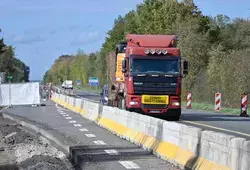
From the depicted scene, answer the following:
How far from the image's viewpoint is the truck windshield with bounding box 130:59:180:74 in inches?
998

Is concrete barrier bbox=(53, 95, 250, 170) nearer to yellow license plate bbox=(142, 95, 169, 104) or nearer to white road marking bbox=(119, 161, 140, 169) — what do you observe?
white road marking bbox=(119, 161, 140, 169)

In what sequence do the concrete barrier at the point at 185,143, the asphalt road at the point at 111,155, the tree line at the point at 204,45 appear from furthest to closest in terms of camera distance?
the tree line at the point at 204,45, the asphalt road at the point at 111,155, the concrete barrier at the point at 185,143

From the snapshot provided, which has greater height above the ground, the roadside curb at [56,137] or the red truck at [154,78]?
the red truck at [154,78]

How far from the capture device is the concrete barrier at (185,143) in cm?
840

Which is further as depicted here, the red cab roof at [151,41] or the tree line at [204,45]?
the tree line at [204,45]

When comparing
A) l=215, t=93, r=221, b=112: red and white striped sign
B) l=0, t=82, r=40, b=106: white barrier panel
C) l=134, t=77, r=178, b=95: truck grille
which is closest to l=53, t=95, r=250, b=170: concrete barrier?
l=134, t=77, r=178, b=95: truck grille

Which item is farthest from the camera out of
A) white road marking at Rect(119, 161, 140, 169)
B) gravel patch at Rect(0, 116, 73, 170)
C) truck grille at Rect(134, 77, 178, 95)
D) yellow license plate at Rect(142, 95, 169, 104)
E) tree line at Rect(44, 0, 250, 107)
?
tree line at Rect(44, 0, 250, 107)

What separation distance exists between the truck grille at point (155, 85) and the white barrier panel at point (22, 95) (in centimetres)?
2289

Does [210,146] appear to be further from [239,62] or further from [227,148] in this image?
[239,62]

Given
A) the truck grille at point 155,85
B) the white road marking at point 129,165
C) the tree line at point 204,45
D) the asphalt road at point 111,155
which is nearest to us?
the white road marking at point 129,165

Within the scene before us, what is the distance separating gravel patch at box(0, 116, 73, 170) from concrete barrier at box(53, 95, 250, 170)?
7.07ft

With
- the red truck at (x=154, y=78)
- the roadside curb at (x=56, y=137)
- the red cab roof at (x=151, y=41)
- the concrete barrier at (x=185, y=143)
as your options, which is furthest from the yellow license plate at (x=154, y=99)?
the concrete barrier at (x=185, y=143)

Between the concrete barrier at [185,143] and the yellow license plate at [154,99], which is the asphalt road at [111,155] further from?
the yellow license plate at [154,99]

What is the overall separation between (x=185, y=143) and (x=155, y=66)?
14329 millimetres
